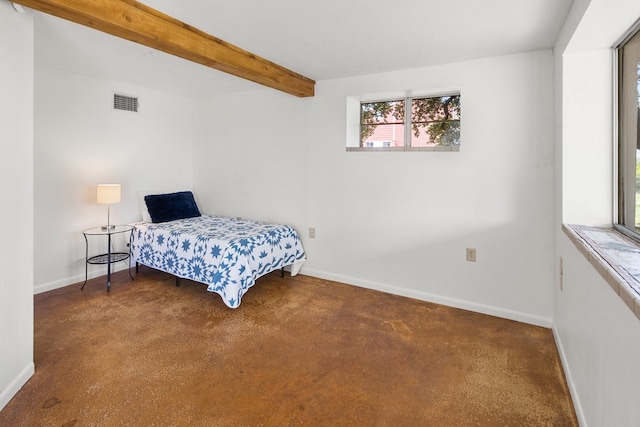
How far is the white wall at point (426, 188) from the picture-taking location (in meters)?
2.62

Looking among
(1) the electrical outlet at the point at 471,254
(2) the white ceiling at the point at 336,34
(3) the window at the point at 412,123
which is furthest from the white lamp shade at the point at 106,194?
(1) the electrical outlet at the point at 471,254

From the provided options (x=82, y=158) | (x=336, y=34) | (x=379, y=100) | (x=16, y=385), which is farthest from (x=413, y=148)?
(x=82, y=158)

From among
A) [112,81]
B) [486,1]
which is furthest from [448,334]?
[112,81]

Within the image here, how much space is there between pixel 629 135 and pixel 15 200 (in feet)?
10.7

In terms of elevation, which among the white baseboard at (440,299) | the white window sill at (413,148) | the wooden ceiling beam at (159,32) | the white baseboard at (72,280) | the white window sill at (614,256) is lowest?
the white baseboard at (440,299)

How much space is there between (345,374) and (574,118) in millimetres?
2125

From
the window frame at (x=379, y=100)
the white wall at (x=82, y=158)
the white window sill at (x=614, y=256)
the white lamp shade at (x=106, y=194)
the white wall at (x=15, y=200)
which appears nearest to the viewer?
the white window sill at (x=614, y=256)

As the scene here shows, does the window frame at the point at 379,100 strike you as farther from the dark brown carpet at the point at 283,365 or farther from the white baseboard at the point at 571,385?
the white baseboard at the point at 571,385

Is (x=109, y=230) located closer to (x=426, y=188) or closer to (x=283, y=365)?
(x=283, y=365)

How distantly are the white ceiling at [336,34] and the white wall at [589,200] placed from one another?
0.88ft

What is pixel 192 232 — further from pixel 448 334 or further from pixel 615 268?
pixel 615 268

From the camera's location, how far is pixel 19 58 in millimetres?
1728

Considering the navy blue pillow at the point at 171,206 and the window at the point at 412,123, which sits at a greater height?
the window at the point at 412,123

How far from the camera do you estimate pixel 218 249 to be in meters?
2.96
